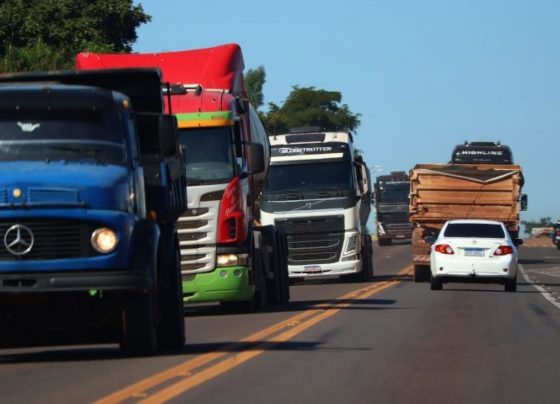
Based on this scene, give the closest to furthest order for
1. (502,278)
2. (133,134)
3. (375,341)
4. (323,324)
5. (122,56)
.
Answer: (133,134) → (375,341) → (323,324) → (122,56) → (502,278)

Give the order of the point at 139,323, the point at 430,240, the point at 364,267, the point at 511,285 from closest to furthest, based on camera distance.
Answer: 1. the point at 139,323
2. the point at 511,285
3. the point at 430,240
4. the point at 364,267

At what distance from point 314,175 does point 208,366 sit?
74.7 ft

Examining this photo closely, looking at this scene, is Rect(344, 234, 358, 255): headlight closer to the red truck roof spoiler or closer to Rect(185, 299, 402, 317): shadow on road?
Rect(185, 299, 402, 317): shadow on road

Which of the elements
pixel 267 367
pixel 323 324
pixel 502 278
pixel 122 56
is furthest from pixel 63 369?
pixel 502 278

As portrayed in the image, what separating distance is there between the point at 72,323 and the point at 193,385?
9.14 ft

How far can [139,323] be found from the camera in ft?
46.6

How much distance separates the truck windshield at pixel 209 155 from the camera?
22.4 metres

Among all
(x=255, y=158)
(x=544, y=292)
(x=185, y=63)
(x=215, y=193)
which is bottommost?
(x=544, y=292)

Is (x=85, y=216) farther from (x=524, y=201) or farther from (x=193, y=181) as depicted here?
(x=524, y=201)

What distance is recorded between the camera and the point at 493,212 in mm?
40312

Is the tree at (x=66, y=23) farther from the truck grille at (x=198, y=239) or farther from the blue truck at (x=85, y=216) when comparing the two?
the blue truck at (x=85, y=216)

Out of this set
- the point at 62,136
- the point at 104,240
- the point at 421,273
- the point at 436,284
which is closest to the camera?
the point at 104,240

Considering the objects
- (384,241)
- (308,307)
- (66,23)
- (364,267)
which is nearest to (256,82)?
(384,241)

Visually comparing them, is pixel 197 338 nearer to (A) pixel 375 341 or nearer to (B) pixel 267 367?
(A) pixel 375 341
